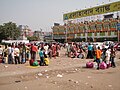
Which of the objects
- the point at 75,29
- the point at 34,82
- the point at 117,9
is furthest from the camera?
the point at 75,29

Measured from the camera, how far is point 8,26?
300ft

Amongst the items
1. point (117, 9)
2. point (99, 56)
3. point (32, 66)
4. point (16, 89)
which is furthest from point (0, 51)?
point (117, 9)

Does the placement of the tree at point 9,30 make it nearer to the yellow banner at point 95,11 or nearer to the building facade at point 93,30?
the building facade at point 93,30

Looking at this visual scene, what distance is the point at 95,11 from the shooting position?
178ft

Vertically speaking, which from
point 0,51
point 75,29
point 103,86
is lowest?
point 103,86

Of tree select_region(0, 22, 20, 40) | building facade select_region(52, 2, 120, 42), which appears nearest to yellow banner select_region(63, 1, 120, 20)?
building facade select_region(52, 2, 120, 42)

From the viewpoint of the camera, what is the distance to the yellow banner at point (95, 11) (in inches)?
1927

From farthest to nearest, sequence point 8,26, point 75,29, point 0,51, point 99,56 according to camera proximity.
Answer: point 75,29 → point 8,26 → point 0,51 → point 99,56

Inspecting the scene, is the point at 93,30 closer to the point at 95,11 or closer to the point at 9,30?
the point at 9,30

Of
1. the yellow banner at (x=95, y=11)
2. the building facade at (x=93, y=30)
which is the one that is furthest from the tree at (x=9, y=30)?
the yellow banner at (x=95, y=11)

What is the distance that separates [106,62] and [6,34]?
79.7 m

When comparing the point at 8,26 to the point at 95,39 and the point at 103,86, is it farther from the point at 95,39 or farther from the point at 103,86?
the point at 103,86

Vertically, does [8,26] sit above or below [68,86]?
above

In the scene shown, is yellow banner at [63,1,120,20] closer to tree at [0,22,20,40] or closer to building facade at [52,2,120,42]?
building facade at [52,2,120,42]
